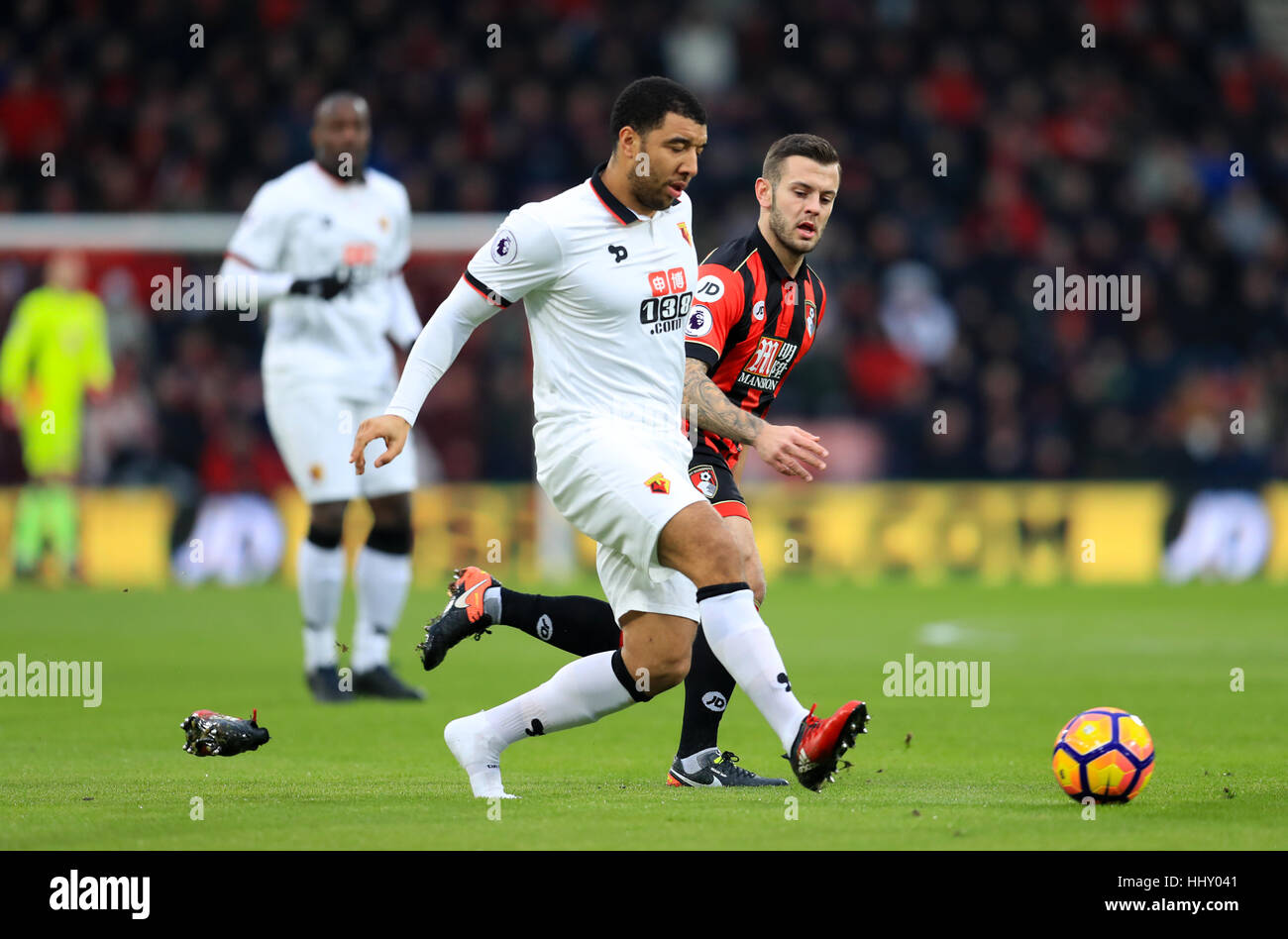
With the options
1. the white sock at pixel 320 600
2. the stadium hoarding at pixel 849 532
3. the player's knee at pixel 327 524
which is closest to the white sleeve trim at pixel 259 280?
the player's knee at pixel 327 524

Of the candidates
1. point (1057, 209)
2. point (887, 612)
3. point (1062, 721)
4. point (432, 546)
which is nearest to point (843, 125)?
point (1057, 209)

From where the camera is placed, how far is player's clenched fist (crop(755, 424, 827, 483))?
586cm

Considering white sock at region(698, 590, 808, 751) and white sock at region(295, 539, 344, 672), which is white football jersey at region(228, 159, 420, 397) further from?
white sock at region(698, 590, 808, 751)

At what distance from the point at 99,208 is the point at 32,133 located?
1.53 metres

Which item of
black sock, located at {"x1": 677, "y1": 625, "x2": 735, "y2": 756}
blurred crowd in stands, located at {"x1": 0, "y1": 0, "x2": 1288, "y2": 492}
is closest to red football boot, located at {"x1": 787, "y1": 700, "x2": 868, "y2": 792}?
black sock, located at {"x1": 677, "y1": 625, "x2": 735, "y2": 756}

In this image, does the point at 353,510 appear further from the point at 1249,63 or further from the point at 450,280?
the point at 1249,63

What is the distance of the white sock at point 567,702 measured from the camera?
5789 millimetres

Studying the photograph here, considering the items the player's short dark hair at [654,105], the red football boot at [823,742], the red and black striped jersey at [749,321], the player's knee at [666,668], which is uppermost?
the player's short dark hair at [654,105]

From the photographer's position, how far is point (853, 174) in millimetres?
22141

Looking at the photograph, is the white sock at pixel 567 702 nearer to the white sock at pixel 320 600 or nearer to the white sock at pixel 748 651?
the white sock at pixel 748 651
